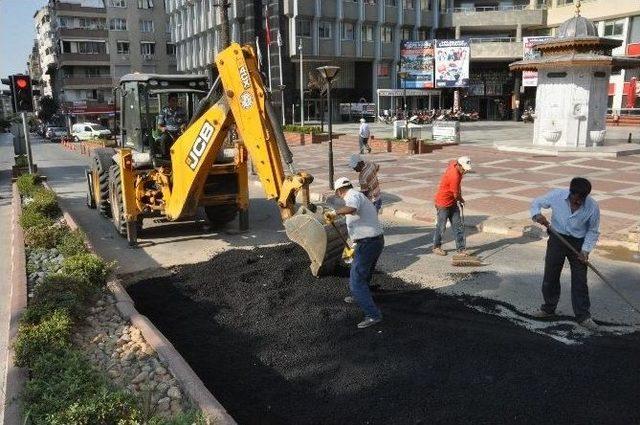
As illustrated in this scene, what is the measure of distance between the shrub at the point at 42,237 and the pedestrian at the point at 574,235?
7818 mm

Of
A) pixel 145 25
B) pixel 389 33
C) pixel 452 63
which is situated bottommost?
→ pixel 452 63

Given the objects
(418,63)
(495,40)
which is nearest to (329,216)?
(418,63)

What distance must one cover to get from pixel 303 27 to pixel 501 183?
35050mm

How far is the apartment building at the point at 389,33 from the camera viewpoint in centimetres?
4525

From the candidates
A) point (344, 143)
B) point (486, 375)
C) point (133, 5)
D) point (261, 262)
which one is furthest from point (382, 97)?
point (486, 375)

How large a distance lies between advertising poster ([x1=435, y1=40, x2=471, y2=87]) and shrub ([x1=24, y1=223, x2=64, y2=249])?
45297mm

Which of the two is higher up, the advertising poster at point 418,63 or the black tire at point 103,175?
the advertising poster at point 418,63

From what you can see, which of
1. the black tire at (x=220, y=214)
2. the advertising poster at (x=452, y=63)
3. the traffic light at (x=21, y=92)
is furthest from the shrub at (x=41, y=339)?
the advertising poster at (x=452, y=63)

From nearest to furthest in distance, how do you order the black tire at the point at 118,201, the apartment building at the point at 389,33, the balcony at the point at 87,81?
the black tire at the point at 118,201 → the apartment building at the point at 389,33 → the balcony at the point at 87,81

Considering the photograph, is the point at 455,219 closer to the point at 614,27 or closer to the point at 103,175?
the point at 103,175

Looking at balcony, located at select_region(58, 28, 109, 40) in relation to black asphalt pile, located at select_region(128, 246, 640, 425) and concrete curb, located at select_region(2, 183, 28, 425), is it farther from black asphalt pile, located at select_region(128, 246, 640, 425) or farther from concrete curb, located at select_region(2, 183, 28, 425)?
black asphalt pile, located at select_region(128, 246, 640, 425)

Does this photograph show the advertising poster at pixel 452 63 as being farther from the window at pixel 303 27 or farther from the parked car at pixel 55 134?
the parked car at pixel 55 134

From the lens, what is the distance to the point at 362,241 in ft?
20.2

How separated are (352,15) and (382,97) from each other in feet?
26.5
